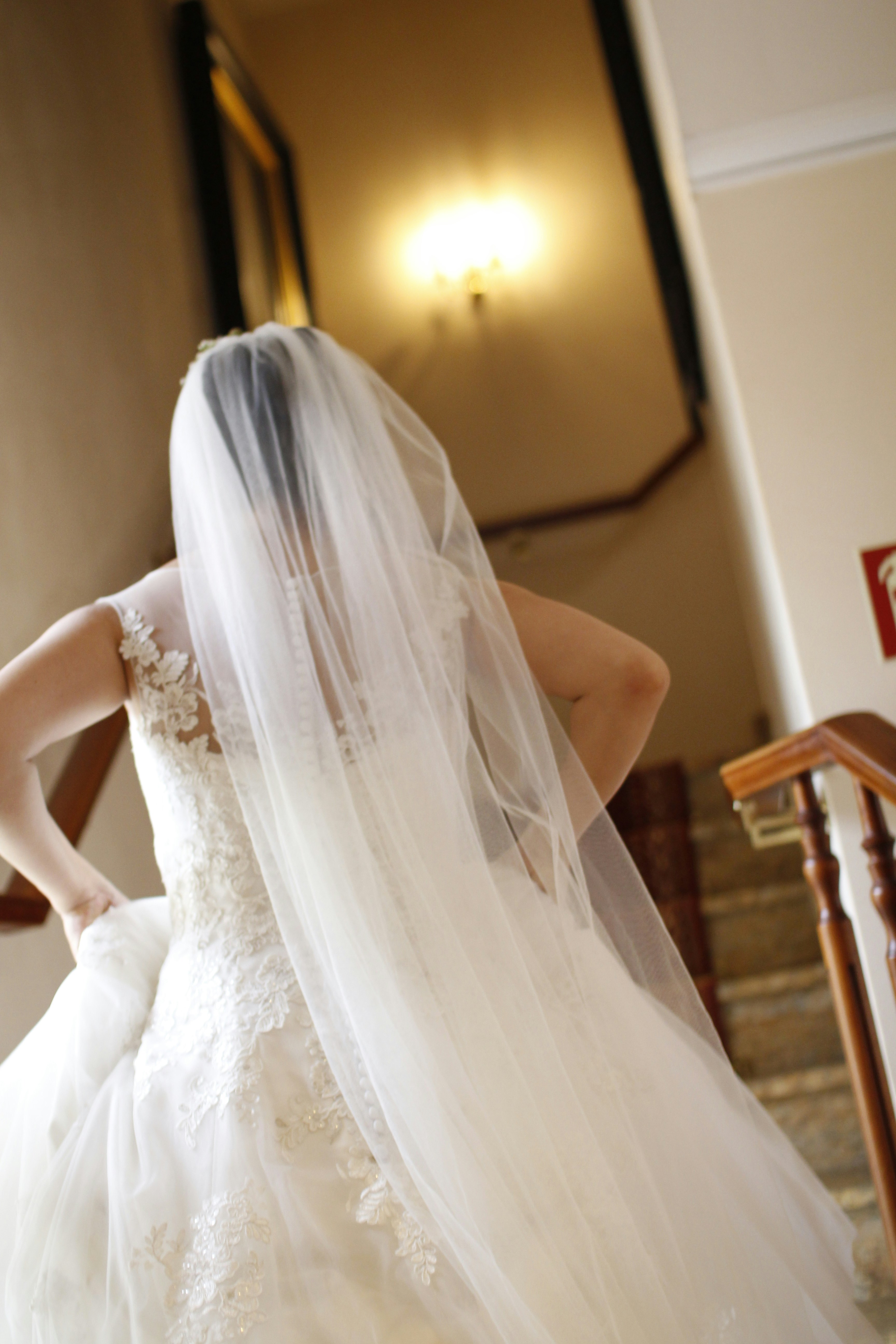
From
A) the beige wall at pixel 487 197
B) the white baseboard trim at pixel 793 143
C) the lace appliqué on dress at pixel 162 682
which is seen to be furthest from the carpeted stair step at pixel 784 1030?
the beige wall at pixel 487 197

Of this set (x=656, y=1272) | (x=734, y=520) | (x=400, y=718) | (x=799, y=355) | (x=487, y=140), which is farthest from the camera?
(x=487, y=140)

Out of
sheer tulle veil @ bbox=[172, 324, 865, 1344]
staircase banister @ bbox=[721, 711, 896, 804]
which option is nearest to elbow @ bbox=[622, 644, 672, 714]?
sheer tulle veil @ bbox=[172, 324, 865, 1344]

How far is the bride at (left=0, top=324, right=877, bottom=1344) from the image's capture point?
999 mm

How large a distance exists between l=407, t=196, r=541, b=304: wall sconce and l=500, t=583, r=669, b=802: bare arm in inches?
189

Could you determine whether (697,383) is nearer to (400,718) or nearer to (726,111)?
(726,111)

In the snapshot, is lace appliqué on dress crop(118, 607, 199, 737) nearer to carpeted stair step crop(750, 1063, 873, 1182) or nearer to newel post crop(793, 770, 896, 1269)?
newel post crop(793, 770, 896, 1269)

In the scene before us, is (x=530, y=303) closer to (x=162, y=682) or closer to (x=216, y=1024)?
(x=162, y=682)

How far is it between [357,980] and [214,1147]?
20cm

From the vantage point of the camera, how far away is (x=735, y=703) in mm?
5246

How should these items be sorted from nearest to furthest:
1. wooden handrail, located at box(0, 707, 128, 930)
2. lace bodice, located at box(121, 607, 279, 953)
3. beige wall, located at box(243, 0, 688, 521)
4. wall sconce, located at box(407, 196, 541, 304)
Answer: lace bodice, located at box(121, 607, 279, 953) < wooden handrail, located at box(0, 707, 128, 930) < beige wall, located at box(243, 0, 688, 521) < wall sconce, located at box(407, 196, 541, 304)

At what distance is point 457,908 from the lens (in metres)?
1.17

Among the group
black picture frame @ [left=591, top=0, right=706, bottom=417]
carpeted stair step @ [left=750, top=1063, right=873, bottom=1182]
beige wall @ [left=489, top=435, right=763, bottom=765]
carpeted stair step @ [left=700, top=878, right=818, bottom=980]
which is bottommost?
carpeted stair step @ [left=750, top=1063, right=873, bottom=1182]

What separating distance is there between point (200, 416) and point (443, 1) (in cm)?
571

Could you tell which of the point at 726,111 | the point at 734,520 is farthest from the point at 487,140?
the point at 726,111
